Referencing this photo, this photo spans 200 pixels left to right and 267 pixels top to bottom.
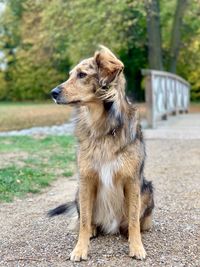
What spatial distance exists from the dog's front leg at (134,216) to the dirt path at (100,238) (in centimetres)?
9

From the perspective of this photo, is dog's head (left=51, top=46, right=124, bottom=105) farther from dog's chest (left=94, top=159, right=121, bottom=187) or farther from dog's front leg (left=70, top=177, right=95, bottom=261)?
dog's front leg (left=70, top=177, right=95, bottom=261)

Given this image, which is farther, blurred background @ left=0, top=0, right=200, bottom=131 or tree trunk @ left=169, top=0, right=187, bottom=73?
tree trunk @ left=169, top=0, right=187, bottom=73

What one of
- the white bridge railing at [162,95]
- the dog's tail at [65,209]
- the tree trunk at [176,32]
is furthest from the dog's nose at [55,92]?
the tree trunk at [176,32]

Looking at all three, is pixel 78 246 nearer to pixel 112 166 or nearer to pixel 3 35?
pixel 112 166

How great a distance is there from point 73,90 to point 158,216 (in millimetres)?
2196

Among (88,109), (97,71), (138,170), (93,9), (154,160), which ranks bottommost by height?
(154,160)

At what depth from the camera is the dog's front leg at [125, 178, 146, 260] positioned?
14.2 ft

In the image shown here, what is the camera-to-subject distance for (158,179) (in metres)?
8.15

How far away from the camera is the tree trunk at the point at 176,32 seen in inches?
875

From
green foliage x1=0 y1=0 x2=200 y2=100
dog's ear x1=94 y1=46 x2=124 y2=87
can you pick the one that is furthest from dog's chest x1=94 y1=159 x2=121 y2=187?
green foliage x1=0 y1=0 x2=200 y2=100

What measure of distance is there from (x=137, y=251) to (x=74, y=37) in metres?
17.3

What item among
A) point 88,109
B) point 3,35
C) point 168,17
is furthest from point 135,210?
point 3,35

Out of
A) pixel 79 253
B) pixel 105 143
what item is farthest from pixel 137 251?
pixel 105 143

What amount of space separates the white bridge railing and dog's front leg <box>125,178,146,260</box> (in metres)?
11.3
